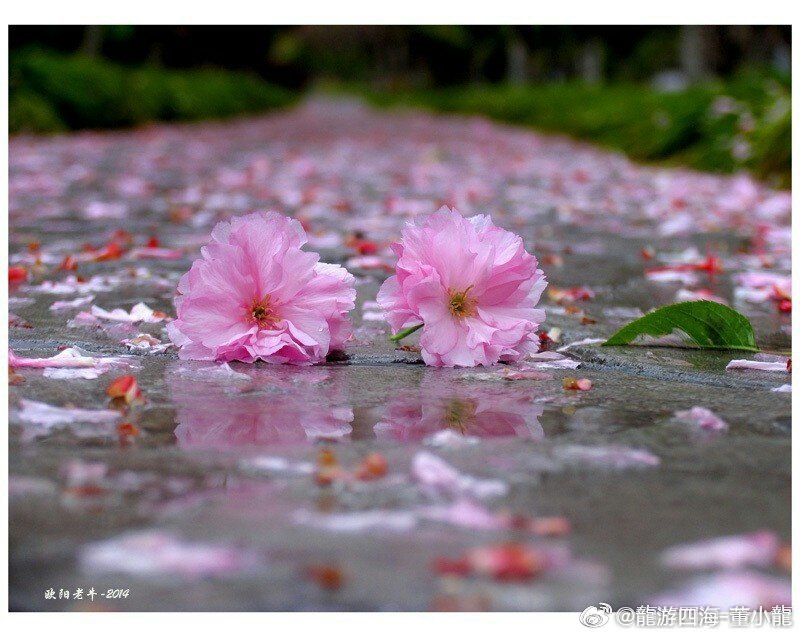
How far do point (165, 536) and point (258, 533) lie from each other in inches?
2.7

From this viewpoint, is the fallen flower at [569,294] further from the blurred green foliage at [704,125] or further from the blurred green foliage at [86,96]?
the blurred green foliage at [86,96]

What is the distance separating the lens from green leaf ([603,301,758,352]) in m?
1.53

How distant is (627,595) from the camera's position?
726 mm

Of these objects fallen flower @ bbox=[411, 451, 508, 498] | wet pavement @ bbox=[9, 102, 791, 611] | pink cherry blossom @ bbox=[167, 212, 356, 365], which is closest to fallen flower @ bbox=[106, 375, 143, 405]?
wet pavement @ bbox=[9, 102, 791, 611]

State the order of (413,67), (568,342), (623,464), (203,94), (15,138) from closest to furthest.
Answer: (623,464)
(568,342)
(15,138)
(203,94)
(413,67)

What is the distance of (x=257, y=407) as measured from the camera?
1195 millimetres

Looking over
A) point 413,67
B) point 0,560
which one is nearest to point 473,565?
point 0,560

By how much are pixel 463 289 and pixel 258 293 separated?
270 mm

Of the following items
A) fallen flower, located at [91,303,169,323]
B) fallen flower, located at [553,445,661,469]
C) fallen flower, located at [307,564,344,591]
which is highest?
fallen flower, located at [91,303,169,323]

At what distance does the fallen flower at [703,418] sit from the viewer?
1.13 metres

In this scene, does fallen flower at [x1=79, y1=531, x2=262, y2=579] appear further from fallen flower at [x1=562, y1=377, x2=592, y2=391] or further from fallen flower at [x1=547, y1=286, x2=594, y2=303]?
fallen flower at [x1=547, y1=286, x2=594, y2=303]

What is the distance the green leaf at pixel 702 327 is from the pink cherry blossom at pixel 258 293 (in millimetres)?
449
